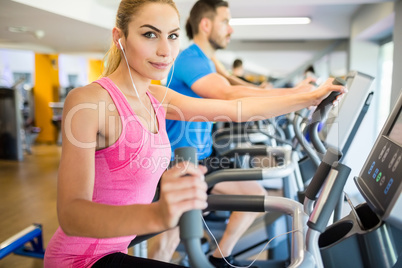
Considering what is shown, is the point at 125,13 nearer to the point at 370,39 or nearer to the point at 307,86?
the point at 307,86

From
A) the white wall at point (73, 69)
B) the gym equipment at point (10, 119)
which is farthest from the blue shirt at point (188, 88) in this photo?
the white wall at point (73, 69)

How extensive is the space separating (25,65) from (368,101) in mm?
13942

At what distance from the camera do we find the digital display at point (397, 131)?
77 centimetres

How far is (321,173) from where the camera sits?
2.95ft

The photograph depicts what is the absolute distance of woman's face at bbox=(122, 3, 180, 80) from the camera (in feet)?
3.43

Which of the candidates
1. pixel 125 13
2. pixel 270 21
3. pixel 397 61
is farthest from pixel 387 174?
pixel 270 21

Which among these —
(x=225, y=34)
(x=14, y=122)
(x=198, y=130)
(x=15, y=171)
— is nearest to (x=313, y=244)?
(x=198, y=130)

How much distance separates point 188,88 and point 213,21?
0.50 metres

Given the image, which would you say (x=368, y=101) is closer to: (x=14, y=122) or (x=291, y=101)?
(x=291, y=101)

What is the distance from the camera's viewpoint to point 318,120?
4.40ft

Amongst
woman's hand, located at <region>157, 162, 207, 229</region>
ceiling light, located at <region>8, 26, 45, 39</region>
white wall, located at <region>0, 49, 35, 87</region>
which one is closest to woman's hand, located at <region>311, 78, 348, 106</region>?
woman's hand, located at <region>157, 162, 207, 229</region>

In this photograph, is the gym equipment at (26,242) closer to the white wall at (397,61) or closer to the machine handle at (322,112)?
the machine handle at (322,112)

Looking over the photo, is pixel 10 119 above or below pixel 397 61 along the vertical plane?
below

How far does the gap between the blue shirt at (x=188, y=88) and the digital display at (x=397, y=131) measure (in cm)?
111
